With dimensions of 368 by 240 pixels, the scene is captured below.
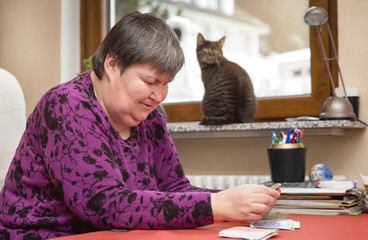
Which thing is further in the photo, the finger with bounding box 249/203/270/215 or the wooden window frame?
the wooden window frame

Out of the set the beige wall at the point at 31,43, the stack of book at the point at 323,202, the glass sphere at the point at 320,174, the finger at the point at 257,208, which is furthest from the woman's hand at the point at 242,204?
the beige wall at the point at 31,43

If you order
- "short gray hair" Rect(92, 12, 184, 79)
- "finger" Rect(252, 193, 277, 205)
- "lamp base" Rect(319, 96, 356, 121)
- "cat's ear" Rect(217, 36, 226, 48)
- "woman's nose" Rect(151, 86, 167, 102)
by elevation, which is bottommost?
"finger" Rect(252, 193, 277, 205)

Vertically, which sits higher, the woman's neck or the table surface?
the woman's neck

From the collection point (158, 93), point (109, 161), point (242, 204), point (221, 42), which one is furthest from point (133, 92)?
point (221, 42)

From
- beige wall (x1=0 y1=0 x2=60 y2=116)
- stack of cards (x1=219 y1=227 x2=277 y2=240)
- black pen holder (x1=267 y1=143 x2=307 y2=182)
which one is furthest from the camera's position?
beige wall (x1=0 y1=0 x2=60 y2=116)

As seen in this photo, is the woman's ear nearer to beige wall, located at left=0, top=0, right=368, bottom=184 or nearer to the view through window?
beige wall, located at left=0, top=0, right=368, bottom=184

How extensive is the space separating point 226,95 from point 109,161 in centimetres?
109

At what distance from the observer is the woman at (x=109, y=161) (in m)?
0.87

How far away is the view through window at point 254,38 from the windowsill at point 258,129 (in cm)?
29

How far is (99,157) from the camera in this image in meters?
0.92

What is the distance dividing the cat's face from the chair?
85cm

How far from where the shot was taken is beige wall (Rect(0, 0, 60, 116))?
2564 millimetres

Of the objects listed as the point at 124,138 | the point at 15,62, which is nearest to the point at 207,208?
the point at 124,138

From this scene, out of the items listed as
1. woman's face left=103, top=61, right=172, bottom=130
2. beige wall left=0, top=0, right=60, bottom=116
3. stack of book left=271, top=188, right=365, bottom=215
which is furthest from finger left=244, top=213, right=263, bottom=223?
beige wall left=0, top=0, right=60, bottom=116
